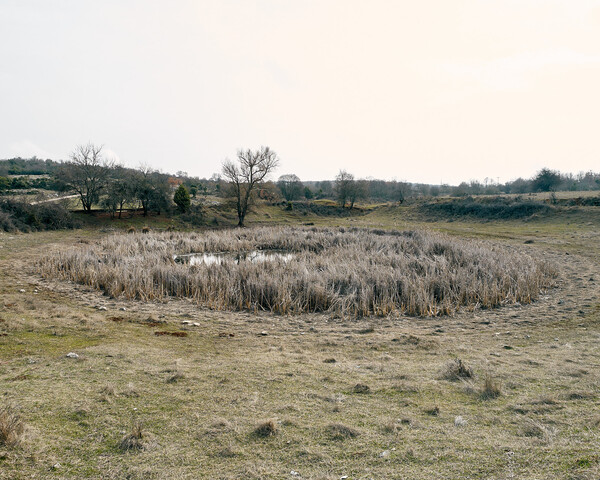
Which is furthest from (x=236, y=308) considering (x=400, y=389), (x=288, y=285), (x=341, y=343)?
(x=400, y=389)

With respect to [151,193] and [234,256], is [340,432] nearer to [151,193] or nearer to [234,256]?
[234,256]

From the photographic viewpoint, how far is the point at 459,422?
3.68 meters


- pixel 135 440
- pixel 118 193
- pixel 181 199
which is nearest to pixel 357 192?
pixel 181 199

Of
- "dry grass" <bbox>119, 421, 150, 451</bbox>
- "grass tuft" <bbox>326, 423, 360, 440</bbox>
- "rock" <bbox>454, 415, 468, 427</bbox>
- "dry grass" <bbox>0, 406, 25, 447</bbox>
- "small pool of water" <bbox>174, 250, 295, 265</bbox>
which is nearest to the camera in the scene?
"dry grass" <bbox>0, 406, 25, 447</bbox>

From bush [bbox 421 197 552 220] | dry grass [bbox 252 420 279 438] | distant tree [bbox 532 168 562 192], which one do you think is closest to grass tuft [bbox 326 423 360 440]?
dry grass [bbox 252 420 279 438]

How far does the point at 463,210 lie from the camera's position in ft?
146

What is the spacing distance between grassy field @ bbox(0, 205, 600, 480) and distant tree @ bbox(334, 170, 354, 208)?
164ft

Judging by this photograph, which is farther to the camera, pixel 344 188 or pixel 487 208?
pixel 344 188

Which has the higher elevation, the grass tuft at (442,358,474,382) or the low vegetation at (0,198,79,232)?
the low vegetation at (0,198,79,232)

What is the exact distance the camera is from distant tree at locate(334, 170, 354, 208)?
190 ft

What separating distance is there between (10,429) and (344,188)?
5644cm

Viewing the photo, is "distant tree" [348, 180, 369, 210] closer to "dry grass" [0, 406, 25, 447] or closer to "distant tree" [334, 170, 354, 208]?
"distant tree" [334, 170, 354, 208]

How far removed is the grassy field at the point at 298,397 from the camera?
10.0 feet

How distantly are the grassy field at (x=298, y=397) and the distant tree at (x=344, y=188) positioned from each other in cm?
5003
